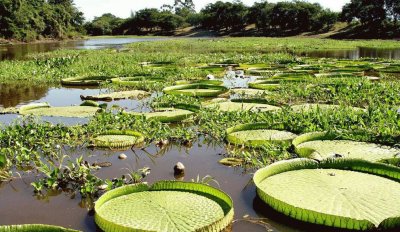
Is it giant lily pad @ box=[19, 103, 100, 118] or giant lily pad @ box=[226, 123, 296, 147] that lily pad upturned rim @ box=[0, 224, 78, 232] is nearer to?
giant lily pad @ box=[226, 123, 296, 147]

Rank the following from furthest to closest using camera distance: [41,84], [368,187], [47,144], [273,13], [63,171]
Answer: [273,13], [41,84], [47,144], [63,171], [368,187]

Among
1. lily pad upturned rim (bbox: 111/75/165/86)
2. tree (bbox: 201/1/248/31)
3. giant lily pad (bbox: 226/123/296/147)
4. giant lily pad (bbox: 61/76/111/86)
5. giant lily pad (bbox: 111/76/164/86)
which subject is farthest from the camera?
tree (bbox: 201/1/248/31)

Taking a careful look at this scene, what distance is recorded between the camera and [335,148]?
169 inches

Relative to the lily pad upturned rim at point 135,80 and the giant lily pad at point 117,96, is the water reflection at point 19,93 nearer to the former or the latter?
the giant lily pad at point 117,96

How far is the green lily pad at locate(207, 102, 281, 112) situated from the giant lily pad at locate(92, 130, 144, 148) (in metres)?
1.65

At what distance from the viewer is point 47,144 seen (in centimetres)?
468

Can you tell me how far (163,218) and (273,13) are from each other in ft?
180

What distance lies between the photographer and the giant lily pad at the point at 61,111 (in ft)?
20.4

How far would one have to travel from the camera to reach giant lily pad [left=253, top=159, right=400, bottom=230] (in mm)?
2828

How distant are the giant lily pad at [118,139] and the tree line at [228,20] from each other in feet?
129

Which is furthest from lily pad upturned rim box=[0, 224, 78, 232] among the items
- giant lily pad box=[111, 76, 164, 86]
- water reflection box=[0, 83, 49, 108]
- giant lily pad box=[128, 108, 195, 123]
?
giant lily pad box=[111, 76, 164, 86]

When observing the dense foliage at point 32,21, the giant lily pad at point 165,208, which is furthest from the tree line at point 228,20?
the giant lily pad at point 165,208

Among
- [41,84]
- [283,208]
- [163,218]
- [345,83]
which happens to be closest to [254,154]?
[283,208]

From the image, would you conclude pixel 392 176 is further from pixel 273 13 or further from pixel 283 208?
pixel 273 13
